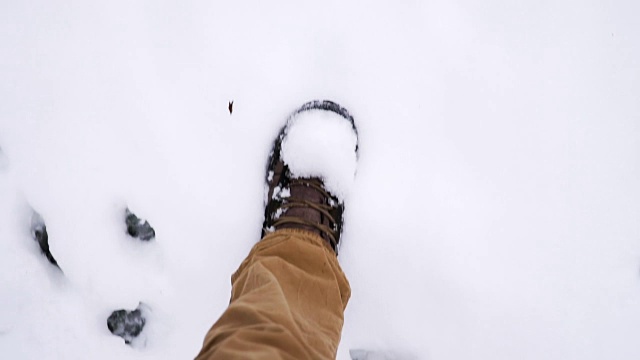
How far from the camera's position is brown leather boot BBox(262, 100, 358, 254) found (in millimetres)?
1347

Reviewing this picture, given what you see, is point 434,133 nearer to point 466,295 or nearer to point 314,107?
point 314,107

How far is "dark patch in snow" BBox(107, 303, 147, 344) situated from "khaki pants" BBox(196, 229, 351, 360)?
35 cm

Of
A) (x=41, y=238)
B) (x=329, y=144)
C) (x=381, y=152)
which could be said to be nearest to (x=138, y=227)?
(x=41, y=238)

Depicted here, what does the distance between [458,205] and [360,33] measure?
56 centimetres

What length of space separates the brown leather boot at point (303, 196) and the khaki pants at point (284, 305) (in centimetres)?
10

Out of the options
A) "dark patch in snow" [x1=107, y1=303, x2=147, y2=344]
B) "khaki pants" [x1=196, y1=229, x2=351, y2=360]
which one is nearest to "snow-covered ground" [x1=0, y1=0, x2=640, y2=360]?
"dark patch in snow" [x1=107, y1=303, x2=147, y2=344]

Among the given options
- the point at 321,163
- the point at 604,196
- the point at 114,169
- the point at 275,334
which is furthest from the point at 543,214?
the point at 114,169

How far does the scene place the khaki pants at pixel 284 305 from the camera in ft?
2.65

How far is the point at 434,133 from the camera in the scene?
4.46ft

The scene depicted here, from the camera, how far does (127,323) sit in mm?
1263

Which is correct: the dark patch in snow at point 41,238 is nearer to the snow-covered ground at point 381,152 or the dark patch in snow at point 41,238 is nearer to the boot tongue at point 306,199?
the snow-covered ground at point 381,152

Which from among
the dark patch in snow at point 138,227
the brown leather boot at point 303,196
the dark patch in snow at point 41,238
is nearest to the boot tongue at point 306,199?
the brown leather boot at point 303,196

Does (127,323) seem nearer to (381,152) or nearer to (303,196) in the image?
(303,196)

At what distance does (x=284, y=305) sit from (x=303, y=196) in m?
0.55
